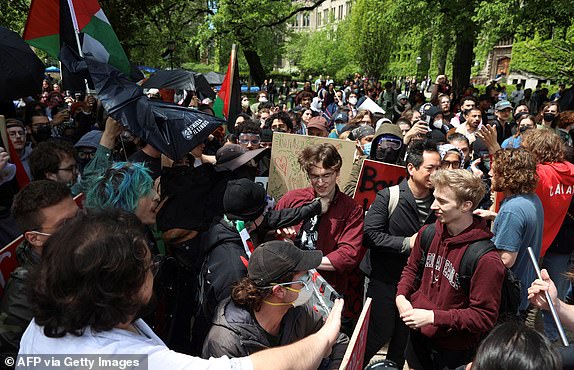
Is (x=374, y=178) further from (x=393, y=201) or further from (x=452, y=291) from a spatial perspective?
(x=452, y=291)

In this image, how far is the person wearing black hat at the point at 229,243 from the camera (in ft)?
7.88

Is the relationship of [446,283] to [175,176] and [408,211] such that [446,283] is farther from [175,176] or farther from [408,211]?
[175,176]

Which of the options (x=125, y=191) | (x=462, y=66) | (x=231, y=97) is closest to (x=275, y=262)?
(x=125, y=191)

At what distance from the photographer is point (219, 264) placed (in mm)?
2447

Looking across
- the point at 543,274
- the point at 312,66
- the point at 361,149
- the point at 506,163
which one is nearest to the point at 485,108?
the point at 361,149

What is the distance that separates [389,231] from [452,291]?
0.87 metres

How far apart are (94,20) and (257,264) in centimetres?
324

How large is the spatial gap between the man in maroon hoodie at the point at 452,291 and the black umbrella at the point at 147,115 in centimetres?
170

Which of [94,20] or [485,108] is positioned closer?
[94,20]

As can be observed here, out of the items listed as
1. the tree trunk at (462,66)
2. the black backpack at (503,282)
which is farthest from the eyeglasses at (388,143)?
the tree trunk at (462,66)

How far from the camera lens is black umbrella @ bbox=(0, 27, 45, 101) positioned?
3.96 meters

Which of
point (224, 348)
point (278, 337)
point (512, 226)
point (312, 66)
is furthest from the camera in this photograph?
point (312, 66)

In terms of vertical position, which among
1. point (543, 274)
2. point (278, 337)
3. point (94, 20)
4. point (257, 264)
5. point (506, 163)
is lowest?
point (278, 337)

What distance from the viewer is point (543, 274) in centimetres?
241
